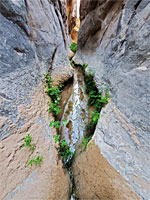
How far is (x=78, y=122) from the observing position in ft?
12.3

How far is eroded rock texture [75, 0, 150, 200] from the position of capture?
1.66 meters

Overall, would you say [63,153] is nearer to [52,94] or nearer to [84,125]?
[84,125]

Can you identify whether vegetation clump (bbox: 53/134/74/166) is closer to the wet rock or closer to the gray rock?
the wet rock

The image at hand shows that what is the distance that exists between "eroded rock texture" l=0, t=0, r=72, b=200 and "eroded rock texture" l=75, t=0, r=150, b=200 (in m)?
1.53

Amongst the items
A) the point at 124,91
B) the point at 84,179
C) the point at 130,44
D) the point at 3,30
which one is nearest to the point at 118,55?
the point at 130,44

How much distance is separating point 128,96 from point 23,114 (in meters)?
2.92

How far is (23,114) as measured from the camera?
219 centimetres

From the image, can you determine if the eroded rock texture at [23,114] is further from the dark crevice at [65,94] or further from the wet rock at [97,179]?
the dark crevice at [65,94]

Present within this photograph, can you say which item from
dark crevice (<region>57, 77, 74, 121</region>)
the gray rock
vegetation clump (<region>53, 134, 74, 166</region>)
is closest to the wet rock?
vegetation clump (<region>53, 134, 74, 166</region>)

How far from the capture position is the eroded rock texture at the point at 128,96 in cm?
166

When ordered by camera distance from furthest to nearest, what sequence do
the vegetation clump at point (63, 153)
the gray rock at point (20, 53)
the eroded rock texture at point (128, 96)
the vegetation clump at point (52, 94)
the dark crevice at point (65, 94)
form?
the dark crevice at point (65, 94)
the vegetation clump at point (52, 94)
the vegetation clump at point (63, 153)
the gray rock at point (20, 53)
the eroded rock texture at point (128, 96)

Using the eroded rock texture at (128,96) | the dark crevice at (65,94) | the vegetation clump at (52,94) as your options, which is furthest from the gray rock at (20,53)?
the eroded rock texture at (128,96)

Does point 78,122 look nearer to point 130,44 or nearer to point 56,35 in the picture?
point 130,44

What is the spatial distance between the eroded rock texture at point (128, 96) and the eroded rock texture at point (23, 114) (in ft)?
5.01
